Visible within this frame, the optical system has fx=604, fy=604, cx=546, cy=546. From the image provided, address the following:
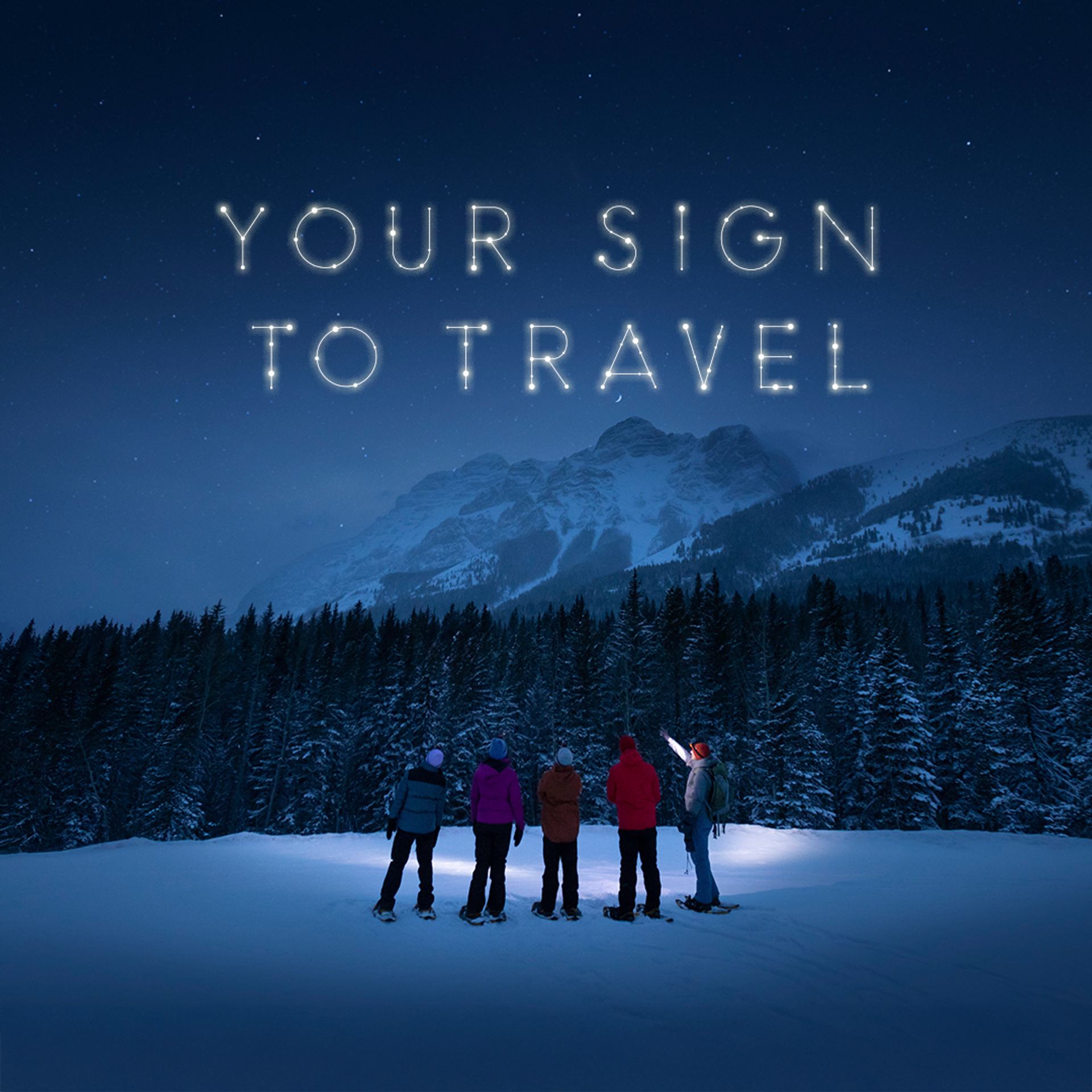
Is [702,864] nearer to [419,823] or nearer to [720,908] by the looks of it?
[720,908]

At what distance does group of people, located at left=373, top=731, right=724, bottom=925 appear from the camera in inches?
325

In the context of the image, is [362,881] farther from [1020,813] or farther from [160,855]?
[1020,813]

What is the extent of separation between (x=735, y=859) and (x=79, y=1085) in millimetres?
15103

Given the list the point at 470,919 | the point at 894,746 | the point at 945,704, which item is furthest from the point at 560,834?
the point at 945,704

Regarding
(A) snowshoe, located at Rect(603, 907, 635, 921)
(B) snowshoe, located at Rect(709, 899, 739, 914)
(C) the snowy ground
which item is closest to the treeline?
(B) snowshoe, located at Rect(709, 899, 739, 914)

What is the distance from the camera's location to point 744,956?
6.41 metres

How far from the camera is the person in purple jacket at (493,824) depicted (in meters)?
8.12

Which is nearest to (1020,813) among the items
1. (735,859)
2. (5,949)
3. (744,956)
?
(735,859)

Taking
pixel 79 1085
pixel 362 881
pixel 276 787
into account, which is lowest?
pixel 276 787

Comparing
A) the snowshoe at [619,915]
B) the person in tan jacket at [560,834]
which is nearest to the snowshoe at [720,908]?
the snowshoe at [619,915]

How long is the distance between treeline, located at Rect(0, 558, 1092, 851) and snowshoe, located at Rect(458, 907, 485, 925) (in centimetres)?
3159

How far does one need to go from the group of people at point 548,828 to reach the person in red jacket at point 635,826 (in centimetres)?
1

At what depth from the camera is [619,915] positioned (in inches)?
325

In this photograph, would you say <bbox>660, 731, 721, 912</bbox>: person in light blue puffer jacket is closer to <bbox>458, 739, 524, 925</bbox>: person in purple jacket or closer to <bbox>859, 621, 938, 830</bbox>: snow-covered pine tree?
<bbox>458, 739, 524, 925</bbox>: person in purple jacket
